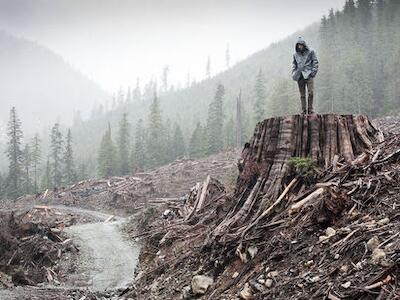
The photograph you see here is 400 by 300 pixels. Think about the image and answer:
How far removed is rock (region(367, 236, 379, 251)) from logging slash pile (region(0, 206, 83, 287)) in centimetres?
1061

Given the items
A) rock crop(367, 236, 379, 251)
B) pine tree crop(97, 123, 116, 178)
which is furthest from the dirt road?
pine tree crop(97, 123, 116, 178)

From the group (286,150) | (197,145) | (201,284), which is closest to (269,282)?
(201,284)

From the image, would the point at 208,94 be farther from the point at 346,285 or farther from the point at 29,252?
the point at 346,285

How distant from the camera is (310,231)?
20.3ft

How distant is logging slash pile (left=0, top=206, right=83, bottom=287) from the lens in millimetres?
12734

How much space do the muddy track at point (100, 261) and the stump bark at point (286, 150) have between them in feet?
19.2

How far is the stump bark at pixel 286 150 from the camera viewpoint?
25.9ft

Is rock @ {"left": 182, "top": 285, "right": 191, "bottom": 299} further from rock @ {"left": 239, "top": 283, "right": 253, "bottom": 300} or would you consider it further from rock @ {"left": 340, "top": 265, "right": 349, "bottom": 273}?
rock @ {"left": 340, "top": 265, "right": 349, "bottom": 273}

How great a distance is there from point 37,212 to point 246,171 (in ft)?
81.3

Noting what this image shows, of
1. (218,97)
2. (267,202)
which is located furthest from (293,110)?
(267,202)

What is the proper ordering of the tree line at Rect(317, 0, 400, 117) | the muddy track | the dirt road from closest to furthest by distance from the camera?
the muddy track → the dirt road → the tree line at Rect(317, 0, 400, 117)

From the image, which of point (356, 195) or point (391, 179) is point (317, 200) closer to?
point (356, 195)

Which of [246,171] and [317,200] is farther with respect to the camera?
[246,171]

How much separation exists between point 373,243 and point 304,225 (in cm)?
152
